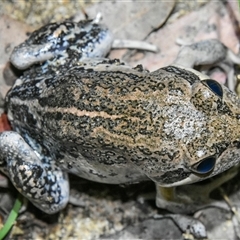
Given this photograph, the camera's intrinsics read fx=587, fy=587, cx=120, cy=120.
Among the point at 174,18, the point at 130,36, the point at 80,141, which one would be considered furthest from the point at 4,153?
the point at 174,18

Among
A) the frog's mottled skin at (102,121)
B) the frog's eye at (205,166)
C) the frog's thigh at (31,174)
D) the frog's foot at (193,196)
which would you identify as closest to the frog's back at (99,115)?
the frog's mottled skin at (102,121)

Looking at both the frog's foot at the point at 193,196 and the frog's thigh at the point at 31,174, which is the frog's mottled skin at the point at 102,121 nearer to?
the frog's thigh at the point at 31,174

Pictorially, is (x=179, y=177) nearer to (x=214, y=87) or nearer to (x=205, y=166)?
(x=205, y=166)

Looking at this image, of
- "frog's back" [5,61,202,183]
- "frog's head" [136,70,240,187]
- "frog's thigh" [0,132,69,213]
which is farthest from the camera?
"frog's thigh" [0,132,69,213]

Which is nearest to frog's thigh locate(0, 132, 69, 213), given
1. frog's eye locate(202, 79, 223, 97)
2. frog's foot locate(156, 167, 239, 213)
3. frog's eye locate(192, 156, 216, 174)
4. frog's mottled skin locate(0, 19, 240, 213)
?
frog's mottled skin locate(0, 19, 240, 213)

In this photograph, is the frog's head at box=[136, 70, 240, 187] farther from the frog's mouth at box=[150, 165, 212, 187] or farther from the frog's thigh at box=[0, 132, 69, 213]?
the frog's thigh at box=[0, 132, 69, 213]

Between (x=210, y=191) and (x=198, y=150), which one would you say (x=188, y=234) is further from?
(x=198, y=150)
